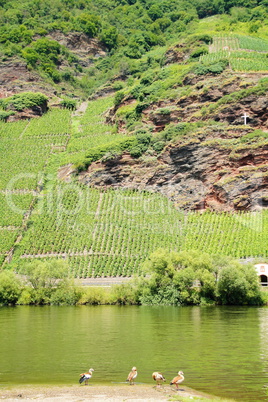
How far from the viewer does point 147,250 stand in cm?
6694

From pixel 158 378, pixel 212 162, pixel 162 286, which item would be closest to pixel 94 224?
pixel 212 162

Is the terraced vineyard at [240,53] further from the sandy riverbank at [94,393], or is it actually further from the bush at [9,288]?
the sandy riverbank at [94,393]

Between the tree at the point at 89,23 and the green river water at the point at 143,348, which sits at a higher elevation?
the tree at the point at 89,23

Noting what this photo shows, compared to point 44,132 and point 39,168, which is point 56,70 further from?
point 39,168

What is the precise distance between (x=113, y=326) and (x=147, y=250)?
1161 inches

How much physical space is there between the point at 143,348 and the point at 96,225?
45074 millimetres

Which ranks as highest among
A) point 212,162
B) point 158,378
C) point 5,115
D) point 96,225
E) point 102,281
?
point 5,115

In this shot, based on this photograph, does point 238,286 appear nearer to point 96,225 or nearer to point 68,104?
point 96,225

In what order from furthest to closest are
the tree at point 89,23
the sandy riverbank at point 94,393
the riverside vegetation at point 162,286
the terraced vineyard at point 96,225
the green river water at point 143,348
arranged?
the tree at point 89,23, the terraced vineyard at point 96,225, the riverside vegetation at point 162,286, the green river water at point 143,348, the sandy riverbank at point 94,393

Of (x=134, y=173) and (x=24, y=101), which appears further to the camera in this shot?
(x=24, y=101)

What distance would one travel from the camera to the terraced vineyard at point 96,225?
2589 inches

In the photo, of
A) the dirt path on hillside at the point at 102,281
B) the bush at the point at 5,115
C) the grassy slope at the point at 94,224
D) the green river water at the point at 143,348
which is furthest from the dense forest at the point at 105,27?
the green river water at the point at 143,348

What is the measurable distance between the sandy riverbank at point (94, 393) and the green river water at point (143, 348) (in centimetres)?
103

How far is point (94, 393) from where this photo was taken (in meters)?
19.9
